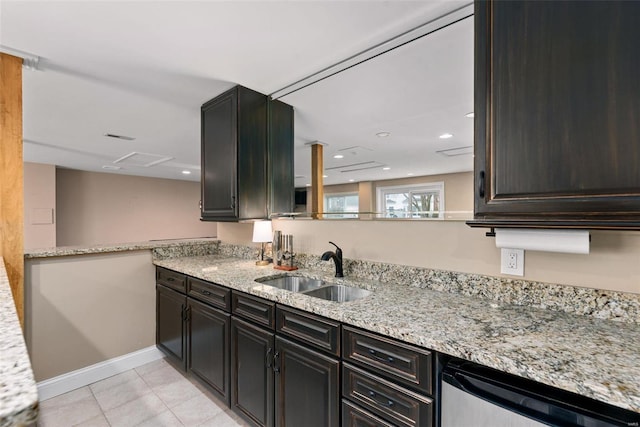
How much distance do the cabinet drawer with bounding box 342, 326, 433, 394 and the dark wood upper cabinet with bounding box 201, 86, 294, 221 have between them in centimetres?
146

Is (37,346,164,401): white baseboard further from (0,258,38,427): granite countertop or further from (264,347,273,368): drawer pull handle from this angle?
(0,258,38,427): granite countertop

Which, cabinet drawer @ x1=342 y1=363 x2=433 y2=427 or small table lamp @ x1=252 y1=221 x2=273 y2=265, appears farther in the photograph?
small table lamp @ x1=252 y1=221 x2=273 y2=265

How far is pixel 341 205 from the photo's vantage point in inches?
85.7

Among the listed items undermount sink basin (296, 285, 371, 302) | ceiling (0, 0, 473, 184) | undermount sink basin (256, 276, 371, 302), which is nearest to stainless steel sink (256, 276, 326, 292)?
undermount sink basin (256, 276, 371, 302)

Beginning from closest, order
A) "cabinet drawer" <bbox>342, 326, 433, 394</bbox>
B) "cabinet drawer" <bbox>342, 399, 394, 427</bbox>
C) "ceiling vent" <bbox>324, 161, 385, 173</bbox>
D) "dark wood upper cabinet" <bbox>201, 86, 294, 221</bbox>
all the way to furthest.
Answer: "cabinet drawer" <bbox>342, 326, 433, 394</bbox> → "cabinet drawer" <bbox>342, 399, 394, 427</bbox> → "ceiling vent" <bbox>324, 161, 385, 173</bbox> → "dark wood upper cabinet" <bbox>201, 86, 294, 221</bbox>

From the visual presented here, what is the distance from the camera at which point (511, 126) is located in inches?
43.1

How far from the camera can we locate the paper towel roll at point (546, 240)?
112 cm

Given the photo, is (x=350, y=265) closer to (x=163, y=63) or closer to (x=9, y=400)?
(x=9, y=400)

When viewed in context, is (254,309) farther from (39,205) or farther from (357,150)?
(39,205)

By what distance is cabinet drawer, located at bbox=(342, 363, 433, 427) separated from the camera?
105 cm

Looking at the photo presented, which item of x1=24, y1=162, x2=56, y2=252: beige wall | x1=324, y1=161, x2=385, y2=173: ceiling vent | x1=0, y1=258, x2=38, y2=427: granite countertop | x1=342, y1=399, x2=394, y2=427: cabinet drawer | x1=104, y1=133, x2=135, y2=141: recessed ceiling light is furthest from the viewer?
x1=24, y1=162, x2=56, y2=252: beige wall

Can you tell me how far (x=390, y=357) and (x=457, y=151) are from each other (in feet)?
3.69

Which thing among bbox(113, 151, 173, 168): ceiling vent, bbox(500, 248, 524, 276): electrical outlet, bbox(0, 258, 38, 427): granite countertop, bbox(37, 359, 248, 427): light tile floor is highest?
bbox(113, 151, 173, 168): ceiling vent

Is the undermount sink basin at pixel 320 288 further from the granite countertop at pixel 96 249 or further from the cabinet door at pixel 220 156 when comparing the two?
the granite countertop at pixel 96 249
